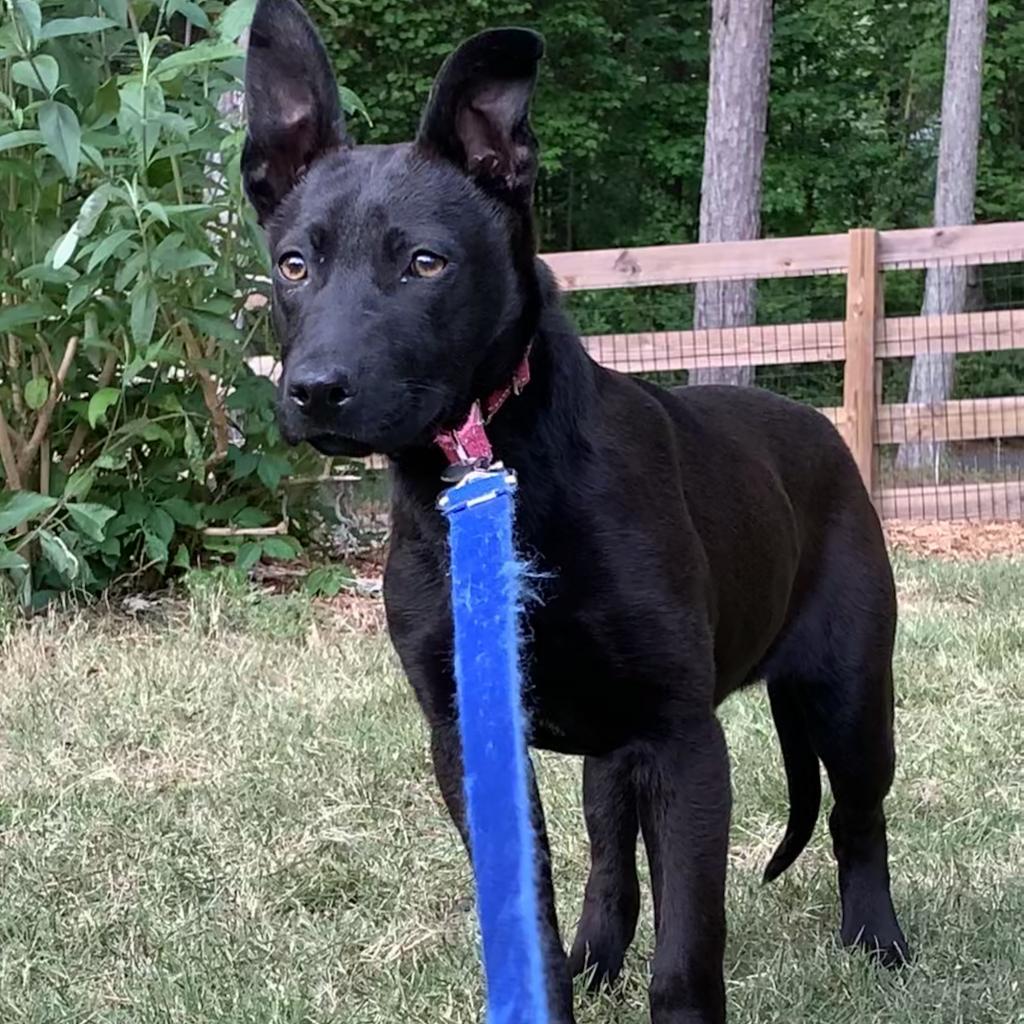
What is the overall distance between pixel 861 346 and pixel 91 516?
16.8ft

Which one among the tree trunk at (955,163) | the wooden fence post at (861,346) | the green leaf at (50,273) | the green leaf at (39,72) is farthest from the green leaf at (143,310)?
the tree trunk at (955,163)

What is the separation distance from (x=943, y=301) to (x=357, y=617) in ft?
28.2

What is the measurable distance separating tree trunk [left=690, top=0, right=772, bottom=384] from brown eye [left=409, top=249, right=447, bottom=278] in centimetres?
897

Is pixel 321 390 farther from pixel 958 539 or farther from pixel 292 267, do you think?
pixel 958 539

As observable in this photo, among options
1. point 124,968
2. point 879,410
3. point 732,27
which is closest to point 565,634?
point 124,968

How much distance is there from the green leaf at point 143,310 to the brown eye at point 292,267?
2.40 m

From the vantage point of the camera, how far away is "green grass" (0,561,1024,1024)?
277 cm

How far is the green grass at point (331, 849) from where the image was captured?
109 inches

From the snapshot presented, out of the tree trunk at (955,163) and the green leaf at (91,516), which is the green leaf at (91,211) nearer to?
the green leaf at (91,516)

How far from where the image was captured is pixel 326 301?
2.03 m

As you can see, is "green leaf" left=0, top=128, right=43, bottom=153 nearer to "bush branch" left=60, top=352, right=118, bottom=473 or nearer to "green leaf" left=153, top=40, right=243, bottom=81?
"green leaf" left=153, top=40, right=243, bottom=81

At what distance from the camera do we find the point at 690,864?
2238 millimetres

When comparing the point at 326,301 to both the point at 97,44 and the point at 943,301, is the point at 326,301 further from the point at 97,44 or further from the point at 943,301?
the point at 943,301

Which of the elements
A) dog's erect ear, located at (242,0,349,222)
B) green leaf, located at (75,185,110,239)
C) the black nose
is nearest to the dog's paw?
the black nose
